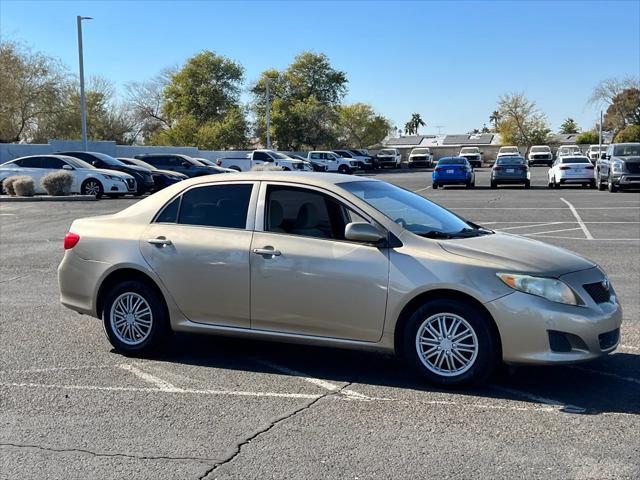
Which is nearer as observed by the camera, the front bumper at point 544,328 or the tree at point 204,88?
the front bumper at point 544,328

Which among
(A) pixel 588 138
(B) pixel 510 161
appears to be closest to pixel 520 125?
(A) pixel 588 138

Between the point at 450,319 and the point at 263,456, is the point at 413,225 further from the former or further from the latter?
the point at 263,456

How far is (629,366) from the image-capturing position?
19.6 feet

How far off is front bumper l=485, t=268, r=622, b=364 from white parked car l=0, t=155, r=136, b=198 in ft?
71.4

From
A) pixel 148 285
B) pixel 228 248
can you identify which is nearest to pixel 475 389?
pixel 228 248

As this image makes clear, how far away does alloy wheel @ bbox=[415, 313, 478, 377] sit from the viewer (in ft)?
17.4

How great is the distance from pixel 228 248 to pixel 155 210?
956 millimetres

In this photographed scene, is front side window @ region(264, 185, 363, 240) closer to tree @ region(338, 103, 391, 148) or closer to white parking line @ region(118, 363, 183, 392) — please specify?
white parking line @ region(118, 363, 183, 392)

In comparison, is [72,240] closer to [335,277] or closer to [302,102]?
[335,277]

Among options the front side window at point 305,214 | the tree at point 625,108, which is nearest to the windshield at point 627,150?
the front side window at point 305,214

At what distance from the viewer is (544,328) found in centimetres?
509

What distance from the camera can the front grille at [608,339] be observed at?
5234 millimetres

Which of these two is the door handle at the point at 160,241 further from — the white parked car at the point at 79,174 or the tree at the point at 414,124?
the tree at the point at 414,124

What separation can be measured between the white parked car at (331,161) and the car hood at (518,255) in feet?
149
